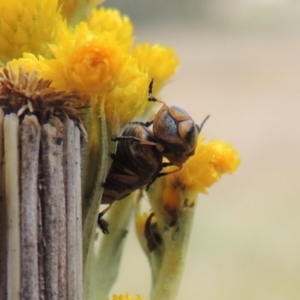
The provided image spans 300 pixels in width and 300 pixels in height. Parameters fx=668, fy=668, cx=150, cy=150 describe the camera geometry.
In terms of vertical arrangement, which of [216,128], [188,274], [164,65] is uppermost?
[216,128]

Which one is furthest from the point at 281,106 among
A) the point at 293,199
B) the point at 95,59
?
the point at 95,59

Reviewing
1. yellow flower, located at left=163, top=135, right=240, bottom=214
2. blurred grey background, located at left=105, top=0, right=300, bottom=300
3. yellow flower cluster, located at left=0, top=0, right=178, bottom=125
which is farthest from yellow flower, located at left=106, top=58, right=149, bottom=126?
blurred grey background, located at left=105, top=0, right=300, bottom=300

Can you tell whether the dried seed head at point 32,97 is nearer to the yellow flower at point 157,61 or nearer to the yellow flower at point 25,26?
the yellow flower at point 25,26

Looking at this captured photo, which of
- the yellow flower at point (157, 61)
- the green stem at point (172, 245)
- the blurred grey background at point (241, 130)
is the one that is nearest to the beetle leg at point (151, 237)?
the green stem at point (172, 245)

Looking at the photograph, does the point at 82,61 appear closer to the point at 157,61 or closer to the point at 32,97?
the point at 32,97

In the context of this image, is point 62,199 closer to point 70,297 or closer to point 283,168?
point 70,297

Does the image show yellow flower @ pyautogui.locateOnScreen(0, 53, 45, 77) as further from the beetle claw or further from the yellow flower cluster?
the beetle claw

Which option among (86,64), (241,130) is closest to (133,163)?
(86,64)
